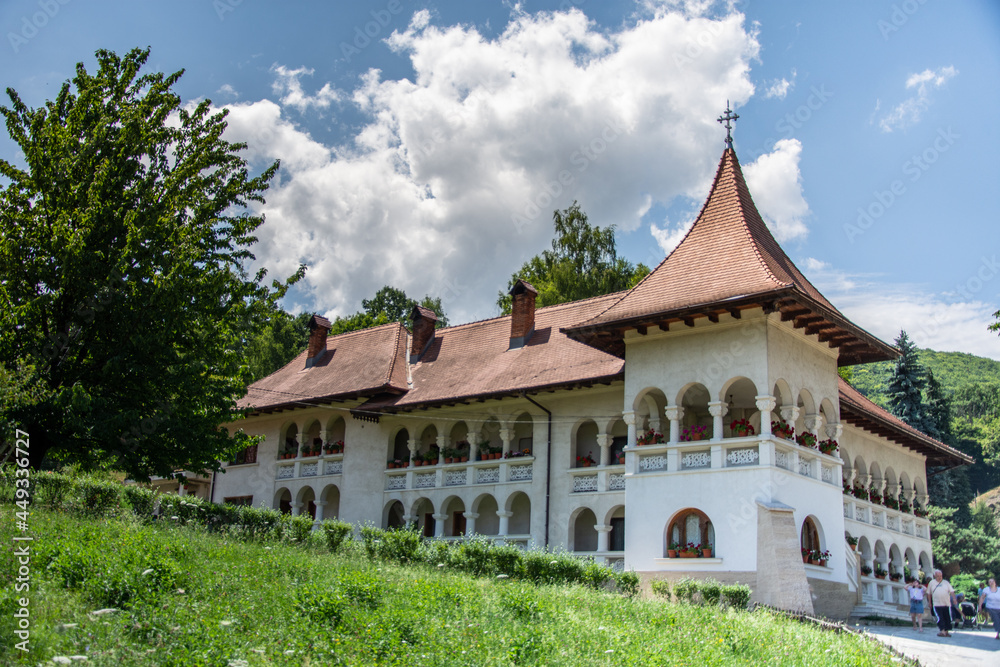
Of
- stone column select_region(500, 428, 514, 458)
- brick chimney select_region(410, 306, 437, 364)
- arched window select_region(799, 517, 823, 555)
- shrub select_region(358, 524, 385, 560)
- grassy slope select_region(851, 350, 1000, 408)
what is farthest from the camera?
grassy slope select_region(851, 350, 1000, 408)

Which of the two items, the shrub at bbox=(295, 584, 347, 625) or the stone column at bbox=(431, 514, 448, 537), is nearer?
the shrub at bbox=(295, 584, 347, 625)

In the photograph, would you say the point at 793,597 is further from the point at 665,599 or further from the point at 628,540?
the point at 628,540

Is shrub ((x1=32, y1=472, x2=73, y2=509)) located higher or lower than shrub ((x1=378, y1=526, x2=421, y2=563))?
higher

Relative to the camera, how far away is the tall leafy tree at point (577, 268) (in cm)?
3953

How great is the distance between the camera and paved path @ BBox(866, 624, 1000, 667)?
1317cm

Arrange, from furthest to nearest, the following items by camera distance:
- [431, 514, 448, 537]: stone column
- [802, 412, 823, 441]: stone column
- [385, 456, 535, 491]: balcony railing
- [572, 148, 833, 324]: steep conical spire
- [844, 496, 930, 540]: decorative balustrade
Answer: [431, 514, 448, 537]: stone column → [385, 456, 535, 491]: balcony railing → [844, 496, 930, 540]: decorative balustrade → [802, 412, 823, 441]: stone column → [572, 148, 833, 324]: steep conical spire

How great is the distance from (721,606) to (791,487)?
4.25 m

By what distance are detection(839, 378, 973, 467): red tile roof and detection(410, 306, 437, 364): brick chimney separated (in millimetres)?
13359

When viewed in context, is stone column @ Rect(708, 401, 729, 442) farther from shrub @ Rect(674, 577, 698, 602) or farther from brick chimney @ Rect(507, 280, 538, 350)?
brick chimney @ Rect(507, 280, 538, 350)

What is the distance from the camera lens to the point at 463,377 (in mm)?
25500

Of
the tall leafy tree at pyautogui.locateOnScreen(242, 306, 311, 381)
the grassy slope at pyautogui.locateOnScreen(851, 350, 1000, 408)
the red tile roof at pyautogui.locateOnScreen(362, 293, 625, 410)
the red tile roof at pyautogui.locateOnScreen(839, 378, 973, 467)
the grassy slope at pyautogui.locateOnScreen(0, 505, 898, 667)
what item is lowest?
the grassy slope at pyautogui.locateOnScreen(0, 505, 898, 667)

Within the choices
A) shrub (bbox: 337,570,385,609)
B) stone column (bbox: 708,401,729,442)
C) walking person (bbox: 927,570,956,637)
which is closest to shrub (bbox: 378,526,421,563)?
shrub (bbox: 337,570,385,609)

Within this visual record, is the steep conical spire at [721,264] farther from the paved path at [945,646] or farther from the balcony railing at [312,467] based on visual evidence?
the balcony railing at [312,467]

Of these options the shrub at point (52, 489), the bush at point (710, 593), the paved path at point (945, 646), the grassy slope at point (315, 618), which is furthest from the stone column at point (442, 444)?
the paved path at point (945, 646)
